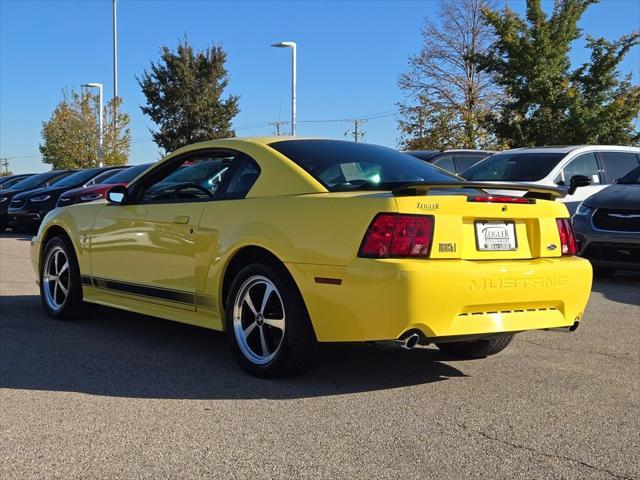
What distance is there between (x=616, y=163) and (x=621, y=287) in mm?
3319

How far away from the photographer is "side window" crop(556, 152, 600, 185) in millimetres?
10930

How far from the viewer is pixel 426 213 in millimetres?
4086

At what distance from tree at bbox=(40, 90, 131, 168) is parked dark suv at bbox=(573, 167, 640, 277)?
3300 centimetres

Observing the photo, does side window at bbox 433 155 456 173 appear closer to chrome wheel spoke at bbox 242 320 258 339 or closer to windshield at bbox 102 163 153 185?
windshield at bbox 102 163 153 185

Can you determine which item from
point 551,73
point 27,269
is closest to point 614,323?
point 27,269

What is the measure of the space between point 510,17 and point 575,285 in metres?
21.6

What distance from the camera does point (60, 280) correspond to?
6582mm

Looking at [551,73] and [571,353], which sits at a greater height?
[551,73]

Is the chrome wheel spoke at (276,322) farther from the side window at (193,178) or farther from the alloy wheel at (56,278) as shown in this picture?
the alloy wheel at (56,278)

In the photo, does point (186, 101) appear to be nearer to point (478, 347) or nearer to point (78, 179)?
point (78, 179)

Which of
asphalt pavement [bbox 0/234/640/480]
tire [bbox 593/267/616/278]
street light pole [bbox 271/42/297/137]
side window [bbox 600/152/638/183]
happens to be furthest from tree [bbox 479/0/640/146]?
asphalt pavement [bbox 0/234/640/480]

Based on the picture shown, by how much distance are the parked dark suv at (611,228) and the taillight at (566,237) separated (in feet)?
14.6

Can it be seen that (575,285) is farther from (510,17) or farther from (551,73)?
(510,17)

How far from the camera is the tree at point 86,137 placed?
1566 inches
